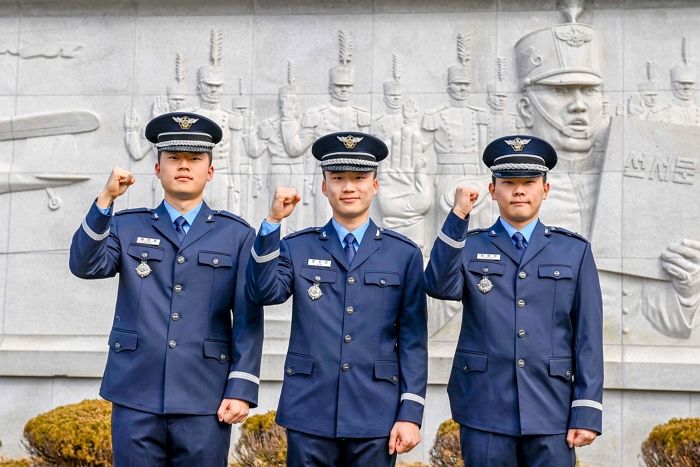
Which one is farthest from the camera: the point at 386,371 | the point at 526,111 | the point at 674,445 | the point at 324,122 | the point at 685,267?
the point at 324,122

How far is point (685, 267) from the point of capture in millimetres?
7387

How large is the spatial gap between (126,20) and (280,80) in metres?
1.53

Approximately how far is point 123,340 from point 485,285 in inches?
60.6

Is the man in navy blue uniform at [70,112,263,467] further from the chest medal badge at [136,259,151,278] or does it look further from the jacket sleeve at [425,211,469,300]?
the jacket sleeve at [425,211,469,300]

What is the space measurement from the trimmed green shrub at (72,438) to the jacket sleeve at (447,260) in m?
3.56

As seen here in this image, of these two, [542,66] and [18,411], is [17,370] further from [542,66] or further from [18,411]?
[542,66]

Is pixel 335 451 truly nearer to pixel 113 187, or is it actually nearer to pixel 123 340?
pixel 123 340

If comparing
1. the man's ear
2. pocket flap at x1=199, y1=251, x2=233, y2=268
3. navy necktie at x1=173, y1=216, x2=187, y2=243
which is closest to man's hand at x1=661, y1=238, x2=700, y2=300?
the man's ear

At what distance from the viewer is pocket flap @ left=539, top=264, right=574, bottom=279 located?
3.84 meters

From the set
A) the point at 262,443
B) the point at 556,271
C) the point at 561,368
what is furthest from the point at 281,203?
the point at 262,443

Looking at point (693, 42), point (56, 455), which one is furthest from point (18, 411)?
point (693, 42)

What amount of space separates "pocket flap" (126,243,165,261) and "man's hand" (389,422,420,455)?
3.98 ft

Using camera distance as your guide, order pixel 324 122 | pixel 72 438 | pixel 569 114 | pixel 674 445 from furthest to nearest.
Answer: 1. pixel 324 122
2. pixel 569 114
3. pixel 72 438
4. pixel 674 445

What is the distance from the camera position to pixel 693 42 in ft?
25.0
